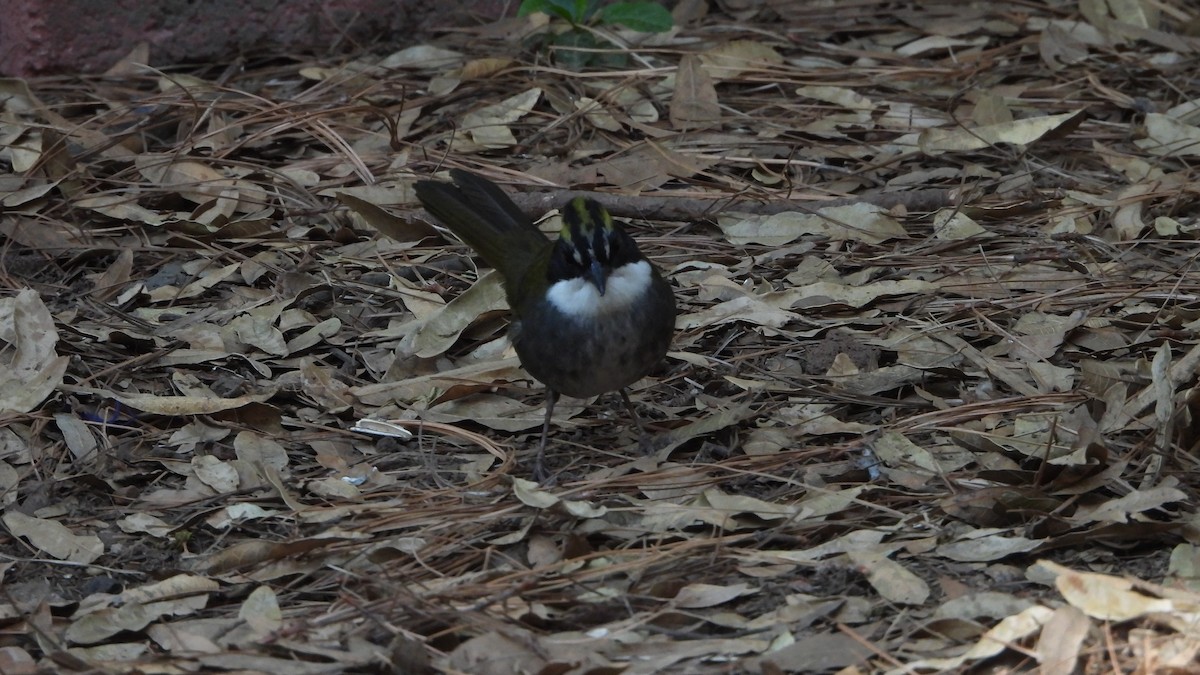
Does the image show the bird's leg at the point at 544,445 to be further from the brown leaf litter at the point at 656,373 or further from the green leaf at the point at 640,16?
the green leaf at the point at 640,16

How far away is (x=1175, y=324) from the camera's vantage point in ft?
15.3

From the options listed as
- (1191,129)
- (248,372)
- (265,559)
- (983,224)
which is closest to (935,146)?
(983,224)

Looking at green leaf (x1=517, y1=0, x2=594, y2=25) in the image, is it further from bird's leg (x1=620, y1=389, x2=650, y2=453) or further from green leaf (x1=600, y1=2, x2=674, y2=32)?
bird's leg (x1=620, y1=389, x2=650, y2=453)

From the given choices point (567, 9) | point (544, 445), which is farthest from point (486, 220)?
point (567, 9)

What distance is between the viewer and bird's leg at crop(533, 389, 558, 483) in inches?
170

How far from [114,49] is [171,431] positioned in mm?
2827

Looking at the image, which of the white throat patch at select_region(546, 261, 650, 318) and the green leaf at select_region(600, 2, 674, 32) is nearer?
the white throat patch at select_region(546, 261, 650, 318)

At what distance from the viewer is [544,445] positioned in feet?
14.6

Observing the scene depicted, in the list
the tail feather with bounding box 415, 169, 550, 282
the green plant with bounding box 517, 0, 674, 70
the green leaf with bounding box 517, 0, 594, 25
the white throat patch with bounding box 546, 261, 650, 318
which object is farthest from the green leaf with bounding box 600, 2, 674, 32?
the white throat patch with bounding box 546, 261, 650, 318

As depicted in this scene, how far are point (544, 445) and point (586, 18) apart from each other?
9.94ft

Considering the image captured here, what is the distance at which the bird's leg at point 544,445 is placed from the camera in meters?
4.31

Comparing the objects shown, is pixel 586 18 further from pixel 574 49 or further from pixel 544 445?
pixel 544 445

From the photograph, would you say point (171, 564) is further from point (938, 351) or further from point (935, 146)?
point (935, 146)

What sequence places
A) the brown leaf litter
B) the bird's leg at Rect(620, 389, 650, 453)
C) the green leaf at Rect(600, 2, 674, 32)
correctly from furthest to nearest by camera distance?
the green leaf at Rect(600, 2, 674, 32) → the bird's leg at Rect(620, 389, 650, 453) → the brown leaf litter
